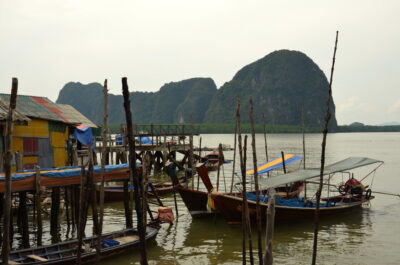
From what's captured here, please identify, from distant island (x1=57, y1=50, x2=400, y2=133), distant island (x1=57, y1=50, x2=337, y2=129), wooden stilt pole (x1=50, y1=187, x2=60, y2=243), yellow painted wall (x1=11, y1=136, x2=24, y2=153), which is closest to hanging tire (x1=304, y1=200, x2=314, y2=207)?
wooden stilt pole (x1=50, y1=187, x2=60, y2=243)

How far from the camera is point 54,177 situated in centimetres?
1034

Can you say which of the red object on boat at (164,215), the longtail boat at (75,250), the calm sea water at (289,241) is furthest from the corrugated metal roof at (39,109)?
the longtail boat at (75,250)

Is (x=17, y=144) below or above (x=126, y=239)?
above

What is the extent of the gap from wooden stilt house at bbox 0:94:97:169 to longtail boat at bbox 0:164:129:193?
4.07 meters

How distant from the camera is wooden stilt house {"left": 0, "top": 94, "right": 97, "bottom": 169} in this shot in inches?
588

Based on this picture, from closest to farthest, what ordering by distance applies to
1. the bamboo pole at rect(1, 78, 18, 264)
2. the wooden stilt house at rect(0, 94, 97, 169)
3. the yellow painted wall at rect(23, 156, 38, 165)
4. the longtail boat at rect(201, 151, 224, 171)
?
the bamboo pole at rect(1, 78, 18, 264) < the wooden stilt house at rect(0, 94, 97, 169) < the yellow painted wall at rect(23, 156, 38, 165) < the longtail boat at rect(201, 151, 224, 171)

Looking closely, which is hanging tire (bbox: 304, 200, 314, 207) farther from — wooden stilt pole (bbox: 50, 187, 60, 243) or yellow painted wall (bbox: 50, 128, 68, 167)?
yellow painted wall (bbox: 50, 128, 68, 167)

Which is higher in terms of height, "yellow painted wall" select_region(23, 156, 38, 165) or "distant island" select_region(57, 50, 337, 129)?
"distant island" select_region(57, 50, 337, 129)

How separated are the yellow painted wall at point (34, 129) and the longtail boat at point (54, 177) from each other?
4.80 metres

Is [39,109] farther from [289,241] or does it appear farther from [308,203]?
[308,203]

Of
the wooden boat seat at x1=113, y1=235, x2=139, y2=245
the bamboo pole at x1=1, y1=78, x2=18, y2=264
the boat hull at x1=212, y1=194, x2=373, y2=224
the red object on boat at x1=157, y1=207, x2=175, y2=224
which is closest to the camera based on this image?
the bamboo pole at x1=1, y1=78, x2=18, y2=264

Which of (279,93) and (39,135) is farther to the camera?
(279,93)

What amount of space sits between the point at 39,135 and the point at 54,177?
6052 millimetres

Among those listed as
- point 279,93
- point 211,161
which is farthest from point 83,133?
point 279,93
